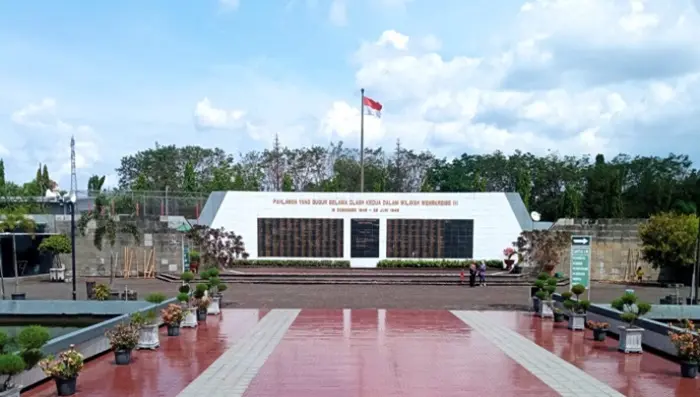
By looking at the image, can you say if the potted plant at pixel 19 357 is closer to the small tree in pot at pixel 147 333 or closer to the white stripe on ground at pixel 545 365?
the small tree in pot at pixel 147 333

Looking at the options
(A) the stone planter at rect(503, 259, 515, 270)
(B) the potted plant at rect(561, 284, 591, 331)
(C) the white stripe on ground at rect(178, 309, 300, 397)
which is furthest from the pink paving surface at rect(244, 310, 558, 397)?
(A) the stone planter at rect(503, 259, 515, 270)

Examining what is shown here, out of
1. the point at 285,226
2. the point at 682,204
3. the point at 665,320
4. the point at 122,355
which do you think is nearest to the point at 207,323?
the point at 122,355

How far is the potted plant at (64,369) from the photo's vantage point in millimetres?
7465

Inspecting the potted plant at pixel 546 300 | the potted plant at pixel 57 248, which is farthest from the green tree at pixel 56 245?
the potted plant at pixel 546 300

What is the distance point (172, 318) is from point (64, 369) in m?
4.84

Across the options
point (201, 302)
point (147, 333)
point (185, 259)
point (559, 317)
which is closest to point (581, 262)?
point (559, 317)

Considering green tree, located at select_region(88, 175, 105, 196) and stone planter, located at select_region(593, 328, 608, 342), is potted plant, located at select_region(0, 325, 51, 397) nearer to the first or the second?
stone planter, located at select_region(593, 328, 608, 342)

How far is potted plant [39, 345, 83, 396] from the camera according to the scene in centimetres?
746

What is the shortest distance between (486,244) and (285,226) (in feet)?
31.5

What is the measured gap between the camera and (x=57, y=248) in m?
25.5

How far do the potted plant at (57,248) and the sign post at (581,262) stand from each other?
784 inches

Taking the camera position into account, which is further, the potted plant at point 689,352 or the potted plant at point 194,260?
the potted plant at point 194,260

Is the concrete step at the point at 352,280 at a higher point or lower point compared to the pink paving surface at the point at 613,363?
lower

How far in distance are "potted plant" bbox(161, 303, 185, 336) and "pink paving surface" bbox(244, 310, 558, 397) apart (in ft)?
7.32
